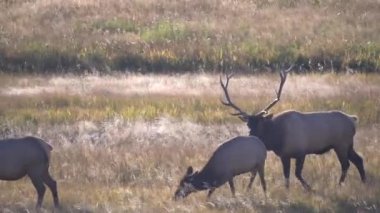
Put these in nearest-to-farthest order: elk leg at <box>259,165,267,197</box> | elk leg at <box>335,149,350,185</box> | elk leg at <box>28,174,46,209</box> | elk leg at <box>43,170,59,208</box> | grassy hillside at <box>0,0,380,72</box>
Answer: elk leg at <box>28,174,46,209</box> → elk leg at <box>43,170,59,208</box> → elk leg at <box>259,165,267,197</box> → elk leg at <box>335,149,350,185</box> → grassy hillside at <box>0,0,380,72</box>

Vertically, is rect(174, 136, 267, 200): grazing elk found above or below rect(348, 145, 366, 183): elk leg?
above

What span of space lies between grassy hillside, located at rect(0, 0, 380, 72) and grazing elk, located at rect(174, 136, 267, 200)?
15304 mm

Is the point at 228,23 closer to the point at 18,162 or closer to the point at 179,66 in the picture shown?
the point at 179,66

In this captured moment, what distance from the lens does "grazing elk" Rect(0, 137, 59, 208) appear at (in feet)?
44.4

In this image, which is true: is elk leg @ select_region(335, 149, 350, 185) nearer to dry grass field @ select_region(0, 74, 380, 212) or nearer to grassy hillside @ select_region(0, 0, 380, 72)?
dry grass field @ select_region(0, 74, 380, 212)

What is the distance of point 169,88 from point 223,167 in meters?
11.7

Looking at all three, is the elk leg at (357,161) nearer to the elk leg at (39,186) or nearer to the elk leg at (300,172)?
the elk leg at (300,172)

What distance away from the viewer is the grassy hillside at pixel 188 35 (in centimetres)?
3055

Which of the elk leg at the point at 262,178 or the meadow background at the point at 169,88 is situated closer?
the elk leg at the point at 262,178

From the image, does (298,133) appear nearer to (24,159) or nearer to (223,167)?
(223,167)

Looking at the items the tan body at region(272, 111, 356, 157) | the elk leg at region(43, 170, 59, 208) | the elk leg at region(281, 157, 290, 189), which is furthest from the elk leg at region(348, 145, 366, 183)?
the elk leg at region(43, 170, 59, 208)

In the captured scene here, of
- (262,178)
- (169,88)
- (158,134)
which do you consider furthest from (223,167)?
(169,88)

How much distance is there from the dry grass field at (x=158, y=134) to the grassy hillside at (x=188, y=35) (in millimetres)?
2379

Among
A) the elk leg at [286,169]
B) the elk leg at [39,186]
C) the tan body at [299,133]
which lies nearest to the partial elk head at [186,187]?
the tan body at [299,133]
